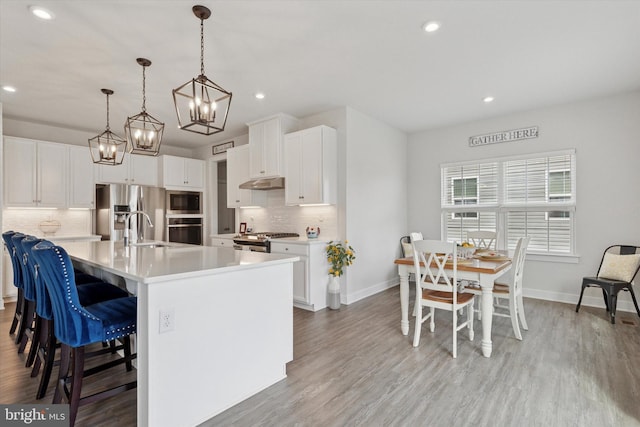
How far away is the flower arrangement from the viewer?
13.8 ft

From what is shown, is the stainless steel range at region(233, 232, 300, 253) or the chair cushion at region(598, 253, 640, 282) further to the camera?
the stainless steel range at region(233, 232, 300, 253)

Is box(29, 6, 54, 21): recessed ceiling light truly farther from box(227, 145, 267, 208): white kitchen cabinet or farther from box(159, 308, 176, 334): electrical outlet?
box(227, 145, 267, 208): white kitchen cabinet

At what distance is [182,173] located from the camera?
6.27 meters

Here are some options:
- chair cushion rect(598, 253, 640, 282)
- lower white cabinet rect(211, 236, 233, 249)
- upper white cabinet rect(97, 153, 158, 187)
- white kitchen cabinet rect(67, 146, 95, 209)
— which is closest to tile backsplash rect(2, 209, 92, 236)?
white kitchen cabinet rect(67, 146, 95, 209)

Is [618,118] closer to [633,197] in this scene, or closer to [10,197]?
[633,197]

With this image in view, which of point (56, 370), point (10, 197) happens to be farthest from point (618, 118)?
point (10, 197)

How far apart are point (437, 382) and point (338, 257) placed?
2.04 meters

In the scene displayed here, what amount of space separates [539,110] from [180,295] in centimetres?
518

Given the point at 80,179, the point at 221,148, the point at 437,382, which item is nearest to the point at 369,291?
the point at 437,382

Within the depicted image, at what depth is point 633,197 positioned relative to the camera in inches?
157

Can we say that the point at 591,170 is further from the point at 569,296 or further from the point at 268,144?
the point at 268,144

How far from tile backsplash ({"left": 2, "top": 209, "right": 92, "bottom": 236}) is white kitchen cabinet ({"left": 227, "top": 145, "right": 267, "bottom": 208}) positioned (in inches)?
99.2

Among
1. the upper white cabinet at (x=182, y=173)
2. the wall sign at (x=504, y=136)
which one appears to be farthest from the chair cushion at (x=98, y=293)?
the wall sign at (x=504, y=136)

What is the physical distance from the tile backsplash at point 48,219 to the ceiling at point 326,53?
1.60m
